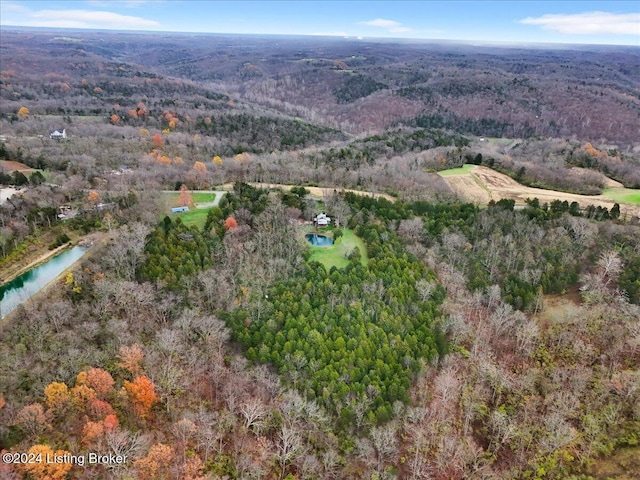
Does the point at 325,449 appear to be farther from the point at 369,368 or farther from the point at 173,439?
the point at 173,439

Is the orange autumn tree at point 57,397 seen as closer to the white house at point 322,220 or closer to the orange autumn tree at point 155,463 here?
the orange autumn tree at point 155,463

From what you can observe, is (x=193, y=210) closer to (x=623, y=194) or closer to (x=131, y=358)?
(x=131, y=358)

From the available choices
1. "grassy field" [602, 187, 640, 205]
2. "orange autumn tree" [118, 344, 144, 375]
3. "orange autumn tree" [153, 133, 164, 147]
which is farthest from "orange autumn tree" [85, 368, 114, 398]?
"grassy field" [602, 187, 640, 205]

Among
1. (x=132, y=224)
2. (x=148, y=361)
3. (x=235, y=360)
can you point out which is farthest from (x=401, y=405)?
(x=132, y=224)

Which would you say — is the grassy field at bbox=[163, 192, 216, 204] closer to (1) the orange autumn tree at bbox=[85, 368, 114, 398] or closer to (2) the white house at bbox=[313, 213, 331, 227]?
(2) the white house at bbox=[313, 213, 331, 227]

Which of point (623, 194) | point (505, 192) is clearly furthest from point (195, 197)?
point (623, 194)

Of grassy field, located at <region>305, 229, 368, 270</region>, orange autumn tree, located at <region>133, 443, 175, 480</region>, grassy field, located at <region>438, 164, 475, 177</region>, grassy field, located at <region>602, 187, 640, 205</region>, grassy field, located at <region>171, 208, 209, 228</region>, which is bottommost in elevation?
orange autumn tree, located at <region>133, 443, 175, 480</region>
